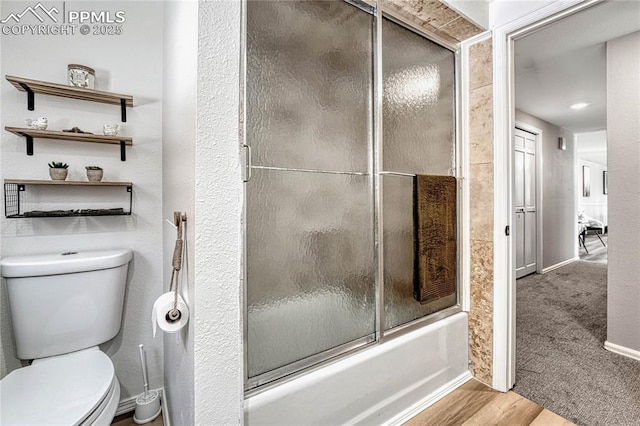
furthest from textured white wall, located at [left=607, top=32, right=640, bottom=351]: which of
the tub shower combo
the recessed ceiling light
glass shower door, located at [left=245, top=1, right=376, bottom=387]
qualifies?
glass shower door, located at [left=245, top=1, right=376, bottom=387]

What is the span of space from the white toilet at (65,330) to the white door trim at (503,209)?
1905mm

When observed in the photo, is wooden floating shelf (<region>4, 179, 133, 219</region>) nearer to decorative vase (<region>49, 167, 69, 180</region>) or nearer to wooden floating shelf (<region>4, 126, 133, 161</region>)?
decorative vase (<region>49, 167, 69, 180</region>)

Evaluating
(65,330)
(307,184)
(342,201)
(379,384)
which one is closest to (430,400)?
(379,384)

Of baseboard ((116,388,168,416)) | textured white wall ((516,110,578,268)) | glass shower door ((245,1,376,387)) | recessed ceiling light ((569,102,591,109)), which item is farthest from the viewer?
textured white wall ((516,110,578,268))

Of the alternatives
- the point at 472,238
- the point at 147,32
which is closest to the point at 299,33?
the point at 147,32

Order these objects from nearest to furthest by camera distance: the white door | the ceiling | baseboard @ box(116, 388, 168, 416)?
1. baseboard @ box(116, 388, 168, 416)
2. the ceiling
3. the white door

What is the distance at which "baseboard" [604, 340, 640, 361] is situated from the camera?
2131 millimetres

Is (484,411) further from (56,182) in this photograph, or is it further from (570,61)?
(570,61)

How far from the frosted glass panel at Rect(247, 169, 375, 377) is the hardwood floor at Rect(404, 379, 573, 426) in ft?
2.04

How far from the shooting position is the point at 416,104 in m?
1.66

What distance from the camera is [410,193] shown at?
160cm

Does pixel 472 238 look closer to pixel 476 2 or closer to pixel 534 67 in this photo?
pixel 476 2

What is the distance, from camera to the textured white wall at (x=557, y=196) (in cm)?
440

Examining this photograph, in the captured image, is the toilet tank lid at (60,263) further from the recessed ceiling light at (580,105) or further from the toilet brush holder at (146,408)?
the recessed ceiling light at (580,105)
